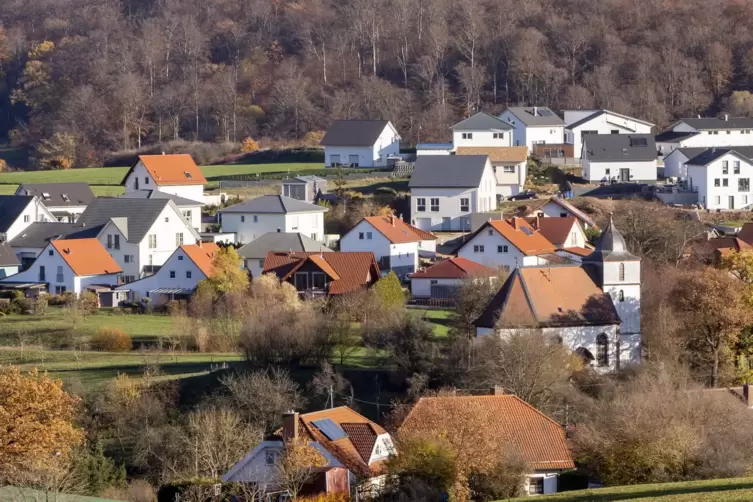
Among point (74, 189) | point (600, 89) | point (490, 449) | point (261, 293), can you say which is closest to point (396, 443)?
point (490, 449)

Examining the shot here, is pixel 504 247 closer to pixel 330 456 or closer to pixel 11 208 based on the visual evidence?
pixel 11 208

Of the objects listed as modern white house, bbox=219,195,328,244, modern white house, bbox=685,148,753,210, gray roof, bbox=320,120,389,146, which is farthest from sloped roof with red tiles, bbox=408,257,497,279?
gray roof, bbox=320,120,389,146

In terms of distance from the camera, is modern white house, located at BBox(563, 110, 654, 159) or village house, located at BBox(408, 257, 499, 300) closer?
village house, located at BBox(408, 257, 499, 300)

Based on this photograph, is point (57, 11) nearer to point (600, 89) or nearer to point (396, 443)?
point (600, 89)

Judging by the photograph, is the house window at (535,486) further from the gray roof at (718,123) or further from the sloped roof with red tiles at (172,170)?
the gray roof at (718,123)

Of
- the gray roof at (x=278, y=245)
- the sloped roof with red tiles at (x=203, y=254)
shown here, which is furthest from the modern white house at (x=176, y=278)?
the gray roof at (x=278, y=245)

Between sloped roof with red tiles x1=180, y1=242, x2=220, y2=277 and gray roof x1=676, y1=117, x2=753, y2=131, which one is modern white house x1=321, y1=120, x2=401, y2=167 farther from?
sloped roof with red tiles x1=180, y1=242, x2=220, y2=277

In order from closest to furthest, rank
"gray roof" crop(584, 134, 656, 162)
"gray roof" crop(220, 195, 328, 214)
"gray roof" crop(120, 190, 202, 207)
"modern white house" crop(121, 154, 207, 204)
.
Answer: "gray roof" crop(220, 195, 328, 214)
"gray roof" crop(120, 190, 202, 207)
"modern white house" crop(121, 154, 207, 204)
"gray roof" crop(584, 134, 656, 162)
